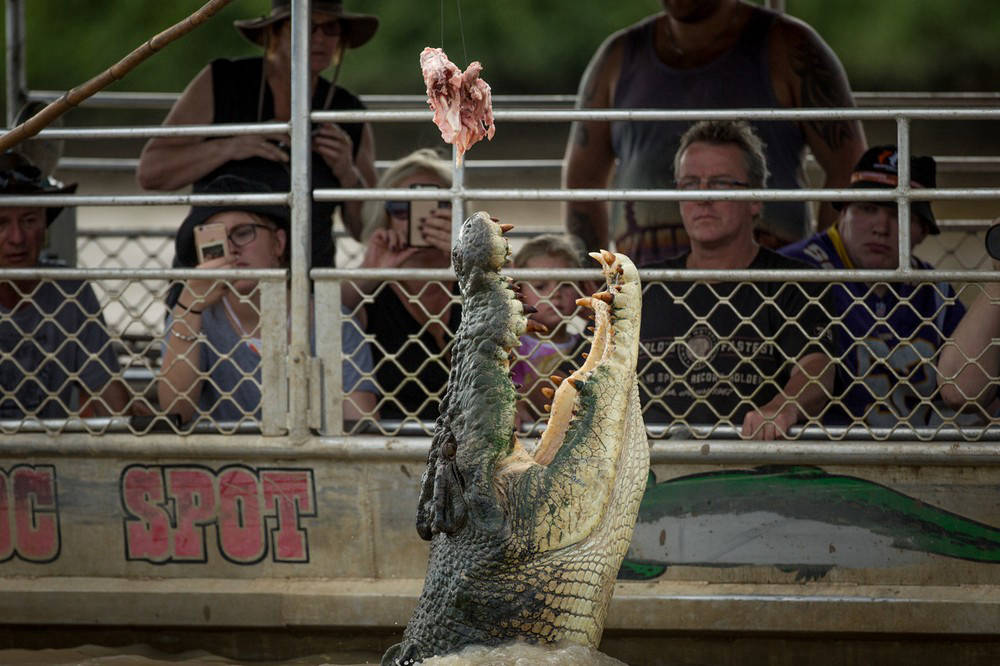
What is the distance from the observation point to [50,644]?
4.16m

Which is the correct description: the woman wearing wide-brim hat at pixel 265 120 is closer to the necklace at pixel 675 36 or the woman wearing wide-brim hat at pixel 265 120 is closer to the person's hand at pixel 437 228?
the person's hand at pixel 437 228

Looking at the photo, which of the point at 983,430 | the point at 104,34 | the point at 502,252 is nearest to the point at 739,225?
the point at 983,430

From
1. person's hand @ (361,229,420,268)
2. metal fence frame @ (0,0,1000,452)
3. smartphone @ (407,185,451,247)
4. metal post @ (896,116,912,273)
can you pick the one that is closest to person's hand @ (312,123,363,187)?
person's hand @ (361,229,420,268)

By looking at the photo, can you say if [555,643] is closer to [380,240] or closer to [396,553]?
[396,553]

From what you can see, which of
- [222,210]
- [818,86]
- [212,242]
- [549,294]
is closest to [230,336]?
[212,242]

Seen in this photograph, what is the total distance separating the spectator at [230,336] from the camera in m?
4.27

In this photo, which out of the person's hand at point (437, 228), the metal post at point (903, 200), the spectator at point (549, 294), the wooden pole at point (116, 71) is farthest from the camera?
the person's hand at point (437, 228)

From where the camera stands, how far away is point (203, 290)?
4418mm

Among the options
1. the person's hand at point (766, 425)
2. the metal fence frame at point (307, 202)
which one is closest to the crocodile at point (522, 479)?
the metal fence frame at point (307, 202)

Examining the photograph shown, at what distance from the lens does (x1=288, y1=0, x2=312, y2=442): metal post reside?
409cm

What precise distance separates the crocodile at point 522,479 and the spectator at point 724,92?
2594mm

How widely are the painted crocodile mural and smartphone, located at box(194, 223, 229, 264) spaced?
1.82 meters

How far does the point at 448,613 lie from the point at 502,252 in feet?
2.71

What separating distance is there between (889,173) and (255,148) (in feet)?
8.06
